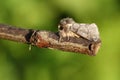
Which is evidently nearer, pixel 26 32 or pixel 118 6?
pixel 26 32

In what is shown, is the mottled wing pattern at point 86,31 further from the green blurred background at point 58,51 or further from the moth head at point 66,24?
the green blurred background at point 58,51

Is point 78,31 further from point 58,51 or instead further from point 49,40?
point 58,51

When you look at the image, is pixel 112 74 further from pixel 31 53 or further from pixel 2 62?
pixel 2 62

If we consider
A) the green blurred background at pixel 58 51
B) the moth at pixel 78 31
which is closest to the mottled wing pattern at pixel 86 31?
the moth at pixel 78 31

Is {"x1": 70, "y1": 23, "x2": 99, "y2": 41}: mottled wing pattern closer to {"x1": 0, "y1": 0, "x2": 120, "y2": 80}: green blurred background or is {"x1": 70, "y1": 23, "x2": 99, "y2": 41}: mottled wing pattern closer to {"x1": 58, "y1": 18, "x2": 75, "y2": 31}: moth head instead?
{"x1": 58, "y1": 18, "x2": 75, "y2": 31}: moth head

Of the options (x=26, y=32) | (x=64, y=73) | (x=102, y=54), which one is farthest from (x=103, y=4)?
(x=26, y=32)

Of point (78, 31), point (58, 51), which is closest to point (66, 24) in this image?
point (78, 31)

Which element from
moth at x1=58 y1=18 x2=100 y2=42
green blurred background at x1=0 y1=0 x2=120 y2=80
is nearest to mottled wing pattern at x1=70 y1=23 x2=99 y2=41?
moth at x1=58 y1=18 x2=100 y2=42

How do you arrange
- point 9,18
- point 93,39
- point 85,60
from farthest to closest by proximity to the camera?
point 9,18, point 85,60, point 93,39
